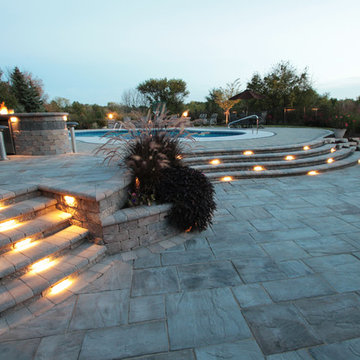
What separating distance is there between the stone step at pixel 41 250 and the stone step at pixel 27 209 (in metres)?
0.34

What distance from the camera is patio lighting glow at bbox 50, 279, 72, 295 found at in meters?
1.97

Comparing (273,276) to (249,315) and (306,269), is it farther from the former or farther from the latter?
(249,315)

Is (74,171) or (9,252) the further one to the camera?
(74,171)

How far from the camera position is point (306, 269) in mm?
2193

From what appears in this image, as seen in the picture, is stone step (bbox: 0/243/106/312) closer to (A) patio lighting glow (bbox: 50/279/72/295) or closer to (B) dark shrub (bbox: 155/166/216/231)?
(A) patio lighting glow (bbox: 50/279/72/295)

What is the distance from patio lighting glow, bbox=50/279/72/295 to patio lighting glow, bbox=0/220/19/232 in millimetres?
783

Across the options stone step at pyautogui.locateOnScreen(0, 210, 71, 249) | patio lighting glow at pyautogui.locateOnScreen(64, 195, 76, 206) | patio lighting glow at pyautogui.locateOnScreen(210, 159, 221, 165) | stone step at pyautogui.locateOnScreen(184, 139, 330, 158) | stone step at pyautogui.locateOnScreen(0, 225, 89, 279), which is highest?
stone step at pyautogui.locateOnScreen(184, 139, 330, 158)

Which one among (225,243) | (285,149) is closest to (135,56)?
(285,149)

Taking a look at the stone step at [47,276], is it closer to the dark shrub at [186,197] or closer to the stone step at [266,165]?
the dark shrub at [186,197]

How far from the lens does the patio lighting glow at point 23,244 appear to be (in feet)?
7.16

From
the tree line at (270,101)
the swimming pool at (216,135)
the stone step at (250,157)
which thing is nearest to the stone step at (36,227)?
the stone step at (250,157)

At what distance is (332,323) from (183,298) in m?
1.02

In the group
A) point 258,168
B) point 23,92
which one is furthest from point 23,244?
point 23,92

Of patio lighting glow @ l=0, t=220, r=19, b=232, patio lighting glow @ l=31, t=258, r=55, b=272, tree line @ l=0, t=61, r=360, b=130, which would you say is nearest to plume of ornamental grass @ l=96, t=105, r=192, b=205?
patio lighting glow @ l=31, t=258, r=55, b=272
